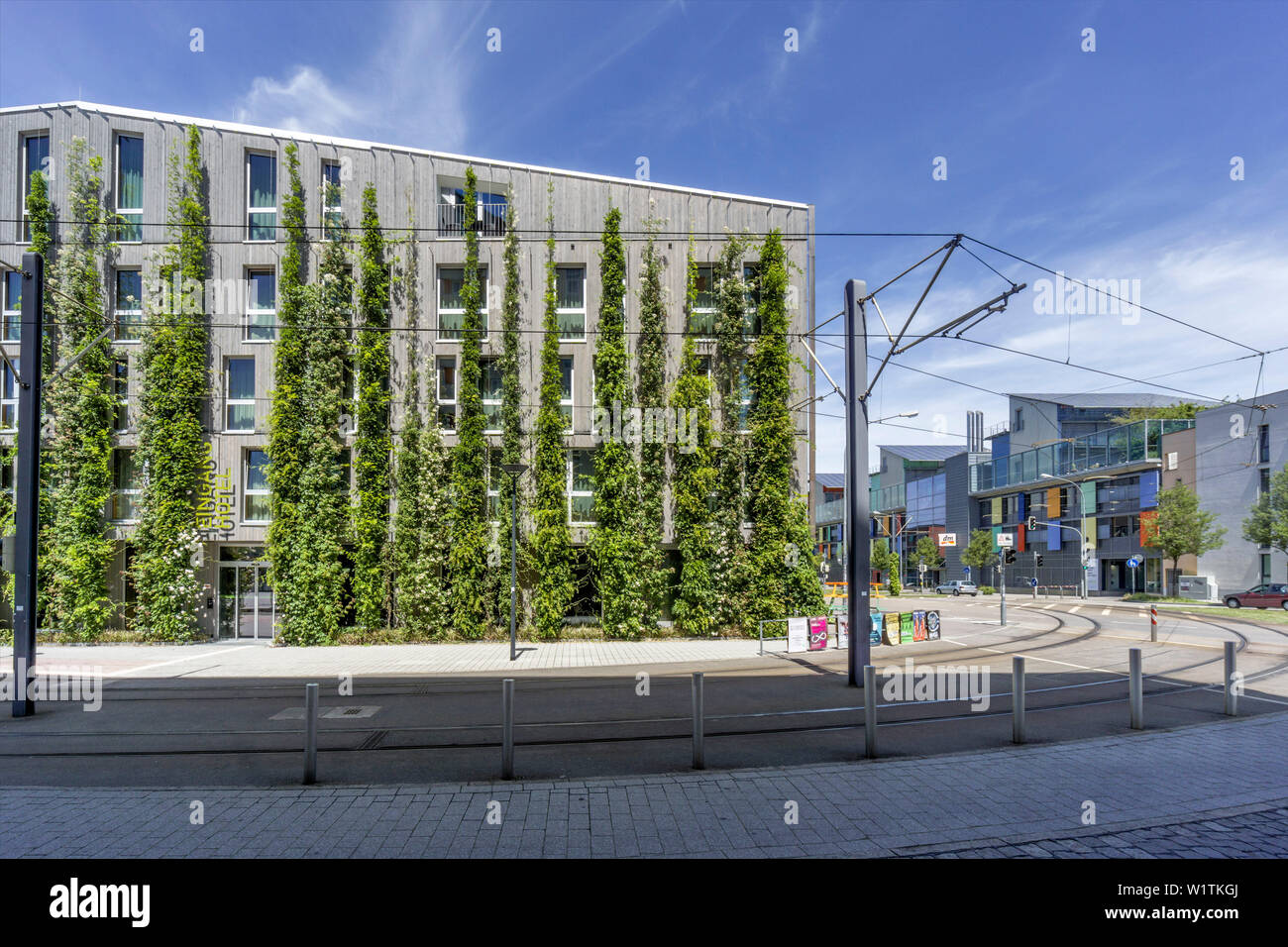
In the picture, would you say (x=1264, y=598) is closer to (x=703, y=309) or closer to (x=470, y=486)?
(x=703, y=309)

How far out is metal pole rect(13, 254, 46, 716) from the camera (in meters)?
9.12

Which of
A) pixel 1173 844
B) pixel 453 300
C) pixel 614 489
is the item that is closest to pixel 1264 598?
pixel 614 489

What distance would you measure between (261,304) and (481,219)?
7239 mm

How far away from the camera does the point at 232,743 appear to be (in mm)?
8094

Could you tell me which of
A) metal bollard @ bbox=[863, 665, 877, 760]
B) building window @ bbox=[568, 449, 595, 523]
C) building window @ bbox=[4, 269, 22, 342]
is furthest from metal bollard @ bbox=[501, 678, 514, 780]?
building window @ bbox=[4, 269, 22, 342]

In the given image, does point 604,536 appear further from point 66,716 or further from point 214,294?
point 214,294

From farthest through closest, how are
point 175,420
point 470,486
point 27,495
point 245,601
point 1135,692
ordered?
point 245,601
point 470,486
point 175,420
point 27,495
point 1135,692

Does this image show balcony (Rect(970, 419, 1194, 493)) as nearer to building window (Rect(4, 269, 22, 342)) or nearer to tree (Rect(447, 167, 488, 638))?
tree (Rect(447, 167, 488, 638))

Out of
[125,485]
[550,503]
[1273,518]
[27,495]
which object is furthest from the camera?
[1273,518]

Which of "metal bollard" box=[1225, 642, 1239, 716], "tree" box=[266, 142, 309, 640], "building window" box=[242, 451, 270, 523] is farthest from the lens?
"building window" box=[242, 451, 270, 523]

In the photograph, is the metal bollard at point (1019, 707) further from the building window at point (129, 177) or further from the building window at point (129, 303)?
the building window at point (129, 177)

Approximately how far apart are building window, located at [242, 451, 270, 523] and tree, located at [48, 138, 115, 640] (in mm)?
3721

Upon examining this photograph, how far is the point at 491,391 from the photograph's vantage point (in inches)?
800
